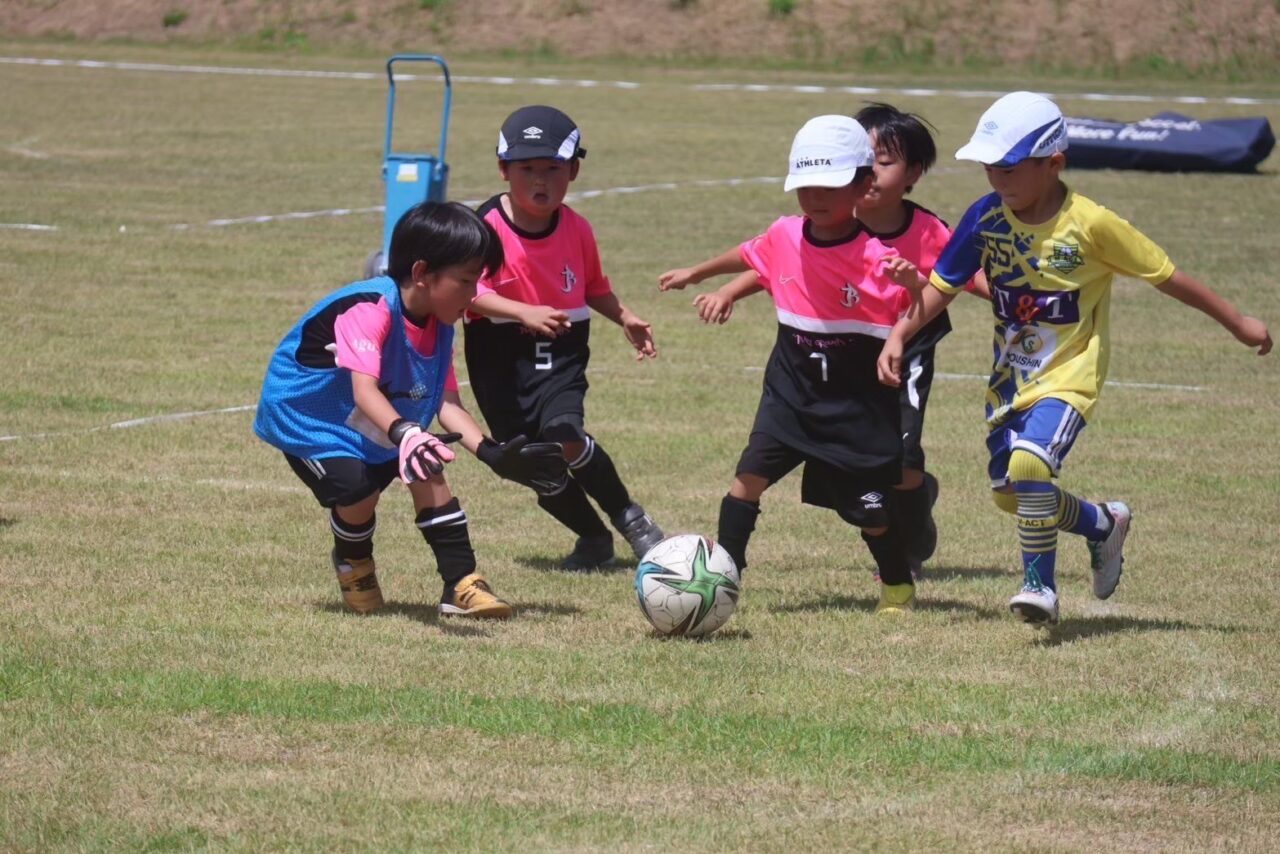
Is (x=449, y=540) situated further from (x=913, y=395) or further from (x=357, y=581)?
(x=913, y=395)

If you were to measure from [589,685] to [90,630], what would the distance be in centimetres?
169

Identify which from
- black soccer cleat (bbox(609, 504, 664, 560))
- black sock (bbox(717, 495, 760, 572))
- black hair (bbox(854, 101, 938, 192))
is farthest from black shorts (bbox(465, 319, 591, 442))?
black hair (bbox(854, 101, 938, 192))

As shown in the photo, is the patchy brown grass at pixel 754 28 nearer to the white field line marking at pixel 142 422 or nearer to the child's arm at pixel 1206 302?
the white field line marking at pixel 142 422

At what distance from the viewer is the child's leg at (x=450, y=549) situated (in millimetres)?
6457

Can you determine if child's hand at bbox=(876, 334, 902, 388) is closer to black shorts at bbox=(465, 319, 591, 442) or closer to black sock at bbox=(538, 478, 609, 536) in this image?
black shorts at bbox=(465, 319, 591, 442)

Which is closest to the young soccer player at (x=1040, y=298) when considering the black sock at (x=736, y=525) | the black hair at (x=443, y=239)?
the black sock at (x=736, y=525)

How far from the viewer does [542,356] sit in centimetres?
750

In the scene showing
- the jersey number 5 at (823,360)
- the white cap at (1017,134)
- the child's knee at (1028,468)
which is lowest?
the child's knee at (1028,468)

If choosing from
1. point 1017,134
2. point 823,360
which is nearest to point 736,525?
point 823,360

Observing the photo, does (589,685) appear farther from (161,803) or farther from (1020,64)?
(1020,64)

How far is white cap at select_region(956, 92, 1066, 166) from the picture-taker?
6148 mm

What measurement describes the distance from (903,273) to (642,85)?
30.5 m

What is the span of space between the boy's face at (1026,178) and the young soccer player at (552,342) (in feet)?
5.27

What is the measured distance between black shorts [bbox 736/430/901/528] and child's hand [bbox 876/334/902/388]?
0.40 meters
